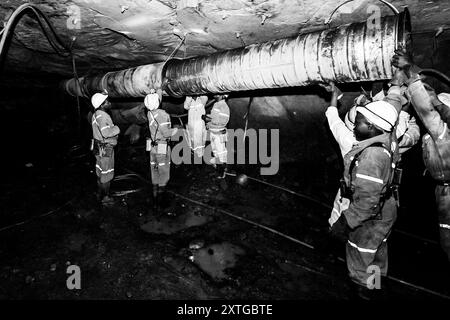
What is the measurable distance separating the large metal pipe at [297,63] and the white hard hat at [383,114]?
Answer: 303 millimetres

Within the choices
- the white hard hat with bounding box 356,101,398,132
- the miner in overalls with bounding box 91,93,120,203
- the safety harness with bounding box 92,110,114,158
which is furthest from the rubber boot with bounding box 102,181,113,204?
the white hard hat with bounding box 356,101,398,132

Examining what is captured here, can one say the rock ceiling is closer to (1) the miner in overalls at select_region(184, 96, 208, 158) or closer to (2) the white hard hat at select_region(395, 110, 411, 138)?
(1) the miner in overalls at select_region(184, 96, 208, 158)

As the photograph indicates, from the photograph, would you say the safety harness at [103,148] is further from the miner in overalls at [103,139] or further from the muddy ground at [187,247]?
the muddy ground at [187,247]

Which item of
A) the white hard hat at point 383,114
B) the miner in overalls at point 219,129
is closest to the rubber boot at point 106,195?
the miner in overalls at point 219,129

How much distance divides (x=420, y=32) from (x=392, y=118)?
243 centimetres

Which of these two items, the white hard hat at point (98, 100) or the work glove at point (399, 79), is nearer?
the work glove at point (399, 79)

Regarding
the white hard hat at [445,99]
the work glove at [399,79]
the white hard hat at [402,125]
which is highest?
the work glove at [399,79]

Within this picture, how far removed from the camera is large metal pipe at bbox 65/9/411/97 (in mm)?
2420

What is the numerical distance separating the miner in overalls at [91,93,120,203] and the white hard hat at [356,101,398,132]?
3989 mm

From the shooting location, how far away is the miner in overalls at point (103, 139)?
15.6 ft

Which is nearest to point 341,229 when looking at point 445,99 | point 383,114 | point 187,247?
point 383,114

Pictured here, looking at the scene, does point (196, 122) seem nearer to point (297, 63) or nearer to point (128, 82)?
point (128, 82)

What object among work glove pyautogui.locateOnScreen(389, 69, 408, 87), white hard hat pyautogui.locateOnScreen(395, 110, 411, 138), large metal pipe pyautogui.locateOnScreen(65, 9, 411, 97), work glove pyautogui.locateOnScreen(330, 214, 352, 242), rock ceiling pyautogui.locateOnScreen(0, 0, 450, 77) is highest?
rock ceiling pyautogui.locateOnScreen(0, 0, 450, 77)
